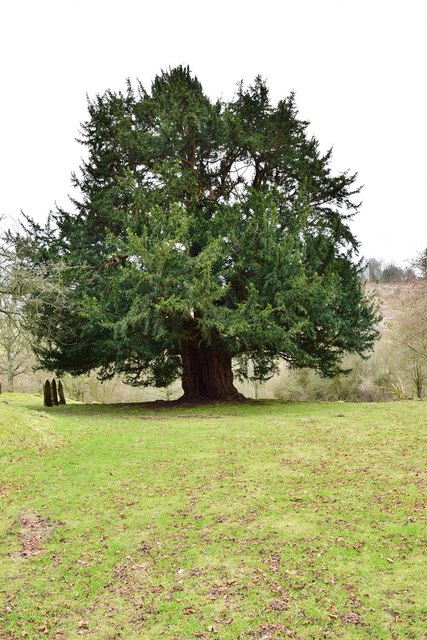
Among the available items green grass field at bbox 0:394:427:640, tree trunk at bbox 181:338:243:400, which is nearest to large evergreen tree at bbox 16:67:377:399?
tree trunk at bbox 181:338:243:400

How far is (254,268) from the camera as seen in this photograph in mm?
18641

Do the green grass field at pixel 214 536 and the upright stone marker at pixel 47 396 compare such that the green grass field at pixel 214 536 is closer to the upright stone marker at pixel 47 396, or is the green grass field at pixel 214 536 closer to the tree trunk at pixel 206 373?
the tree trunk at pixel 206 373

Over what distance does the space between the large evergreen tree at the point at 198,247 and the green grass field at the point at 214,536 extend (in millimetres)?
6090

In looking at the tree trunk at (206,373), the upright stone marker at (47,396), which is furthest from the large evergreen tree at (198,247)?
the upright stone marker at (47,396)

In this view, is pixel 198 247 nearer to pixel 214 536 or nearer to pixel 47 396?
pixel 47 396

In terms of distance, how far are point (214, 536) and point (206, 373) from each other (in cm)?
1497

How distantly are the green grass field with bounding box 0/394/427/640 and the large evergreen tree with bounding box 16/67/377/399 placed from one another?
6.09 meters

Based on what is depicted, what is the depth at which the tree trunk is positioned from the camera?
69.7ft

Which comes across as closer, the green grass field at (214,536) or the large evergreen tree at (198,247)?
the green grass field at (214,536)

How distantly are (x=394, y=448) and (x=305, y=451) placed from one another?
1864 millimetres

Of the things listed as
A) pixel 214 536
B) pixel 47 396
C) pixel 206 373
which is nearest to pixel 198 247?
pixel 206 373

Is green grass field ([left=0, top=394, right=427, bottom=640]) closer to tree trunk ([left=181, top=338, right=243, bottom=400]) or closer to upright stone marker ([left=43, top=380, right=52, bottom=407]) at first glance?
tree trunk ([left=181, top=338, right=243, bottom=400])

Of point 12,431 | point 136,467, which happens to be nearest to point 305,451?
point 136,467

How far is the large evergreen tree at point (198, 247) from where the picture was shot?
672 inches
